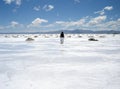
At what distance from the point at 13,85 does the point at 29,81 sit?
617mm

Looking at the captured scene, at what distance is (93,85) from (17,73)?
11.0 ft

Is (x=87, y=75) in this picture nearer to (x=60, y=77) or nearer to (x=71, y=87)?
(x=60, y=77)

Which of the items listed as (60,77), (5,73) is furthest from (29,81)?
(5,73)

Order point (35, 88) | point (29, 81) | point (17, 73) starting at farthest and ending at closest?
point (17, 73), point (29, 81), point (35, 88)

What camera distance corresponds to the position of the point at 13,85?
5.95 metres

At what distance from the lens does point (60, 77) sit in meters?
6.91

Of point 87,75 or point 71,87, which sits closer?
point 71,87

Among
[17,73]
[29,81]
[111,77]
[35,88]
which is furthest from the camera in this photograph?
[17,73]

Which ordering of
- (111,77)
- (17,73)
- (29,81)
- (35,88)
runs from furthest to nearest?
(17,73) < (111,77) < (29,81) < (35,88)

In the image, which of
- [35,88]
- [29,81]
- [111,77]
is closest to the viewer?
[35,88]

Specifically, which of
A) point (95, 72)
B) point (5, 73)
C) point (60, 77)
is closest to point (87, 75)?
point (95, 72)

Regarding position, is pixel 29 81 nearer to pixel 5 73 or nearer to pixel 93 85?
pixel 5 73

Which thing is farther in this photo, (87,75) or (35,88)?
(87,75)

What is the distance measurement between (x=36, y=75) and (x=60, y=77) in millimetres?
1022
